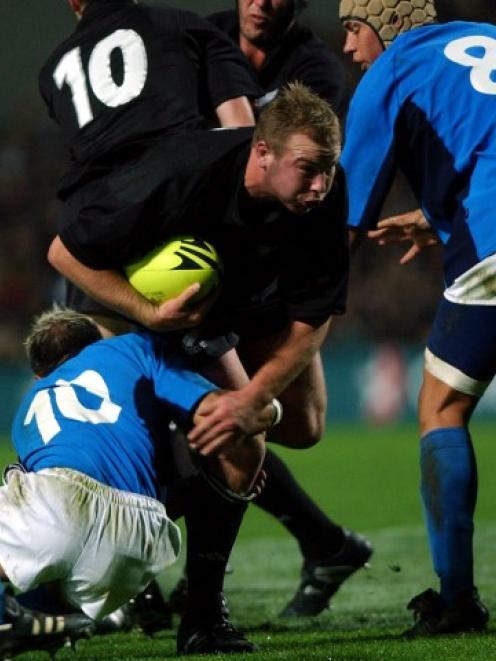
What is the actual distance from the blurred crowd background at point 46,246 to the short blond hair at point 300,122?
39.4ft

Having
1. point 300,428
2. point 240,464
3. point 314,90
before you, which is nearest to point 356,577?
point 300,428

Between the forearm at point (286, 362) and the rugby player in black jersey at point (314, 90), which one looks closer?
the forearm at point (286, 362)

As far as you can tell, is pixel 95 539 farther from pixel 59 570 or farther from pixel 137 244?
pixel 137 244

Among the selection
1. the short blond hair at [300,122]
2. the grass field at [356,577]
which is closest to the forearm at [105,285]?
the short blond hair at [300,122]

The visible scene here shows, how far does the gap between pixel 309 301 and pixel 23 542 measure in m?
1.24

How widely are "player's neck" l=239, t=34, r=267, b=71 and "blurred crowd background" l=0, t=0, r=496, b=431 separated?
10.5m

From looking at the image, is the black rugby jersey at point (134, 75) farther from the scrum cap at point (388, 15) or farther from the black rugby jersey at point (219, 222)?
the scrum cap at point (388, 15)

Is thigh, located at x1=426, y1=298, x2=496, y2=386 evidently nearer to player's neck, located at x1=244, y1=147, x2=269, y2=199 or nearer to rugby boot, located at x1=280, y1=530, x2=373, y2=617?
player's neck, located at x1=244, y1=147, x2=269, y2=199

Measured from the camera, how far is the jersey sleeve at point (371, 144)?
4.39 metres

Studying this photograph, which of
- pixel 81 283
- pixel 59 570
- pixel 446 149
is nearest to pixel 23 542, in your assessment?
pixel 59 570

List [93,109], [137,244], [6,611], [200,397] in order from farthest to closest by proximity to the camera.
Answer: [93,109] → [137,244] → [200,397] → [6,611]

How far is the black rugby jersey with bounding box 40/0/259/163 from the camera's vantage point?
183 inches

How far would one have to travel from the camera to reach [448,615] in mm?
4191

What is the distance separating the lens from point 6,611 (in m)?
3.54
